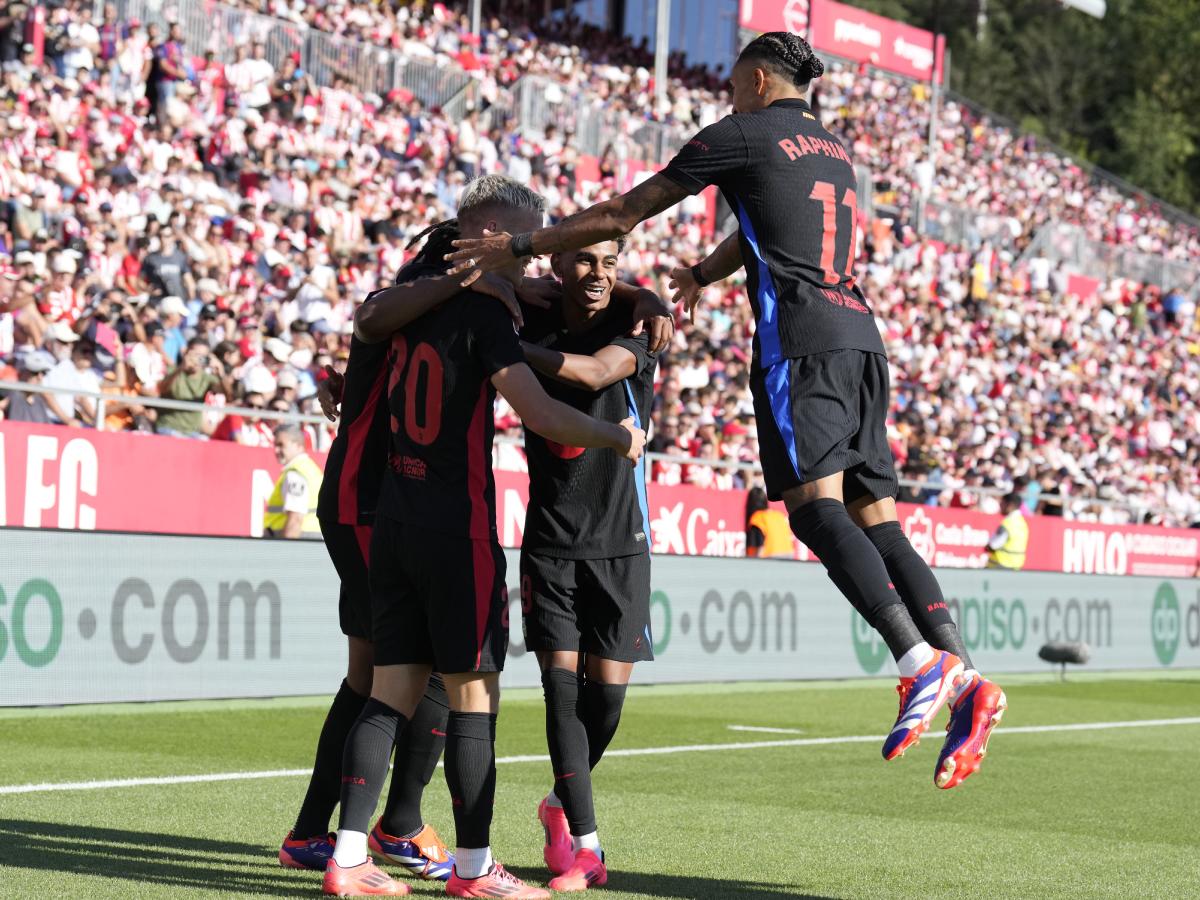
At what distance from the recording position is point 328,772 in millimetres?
5602

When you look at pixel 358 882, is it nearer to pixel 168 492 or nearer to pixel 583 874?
pixel 583 874

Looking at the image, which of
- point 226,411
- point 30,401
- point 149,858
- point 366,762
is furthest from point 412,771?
point 226,411

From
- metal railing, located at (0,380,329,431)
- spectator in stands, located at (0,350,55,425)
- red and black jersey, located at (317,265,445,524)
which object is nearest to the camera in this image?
red and black jersey, located at (317,265,445,524)

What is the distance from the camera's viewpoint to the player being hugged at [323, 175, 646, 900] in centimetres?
497

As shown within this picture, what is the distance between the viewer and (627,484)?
590 cm

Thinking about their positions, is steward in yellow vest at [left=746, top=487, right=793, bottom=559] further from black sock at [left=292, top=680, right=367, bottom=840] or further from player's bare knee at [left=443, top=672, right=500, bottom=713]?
player's bare knee at [left=443, top=672, right=500, bottom=713]

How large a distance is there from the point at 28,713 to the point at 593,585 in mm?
5620


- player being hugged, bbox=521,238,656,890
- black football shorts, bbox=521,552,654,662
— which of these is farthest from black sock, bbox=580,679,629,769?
black football shorts, bbox=521,552,654,662

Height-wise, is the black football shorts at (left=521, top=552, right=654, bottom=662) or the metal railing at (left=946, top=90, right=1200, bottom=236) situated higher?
the metal railing at (left=946, top=90, right=1200, bottom=236)

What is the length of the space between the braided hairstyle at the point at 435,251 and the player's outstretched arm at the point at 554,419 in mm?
459

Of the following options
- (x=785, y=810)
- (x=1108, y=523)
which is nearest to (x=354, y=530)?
(x=785, y=810)

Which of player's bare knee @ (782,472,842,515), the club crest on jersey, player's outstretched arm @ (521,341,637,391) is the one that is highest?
player's outstretched arm @ (521,341,637,391)

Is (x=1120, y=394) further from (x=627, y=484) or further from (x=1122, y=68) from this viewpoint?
(x=1122, y=68)

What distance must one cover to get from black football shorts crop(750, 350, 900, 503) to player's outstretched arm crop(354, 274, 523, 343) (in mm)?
807
